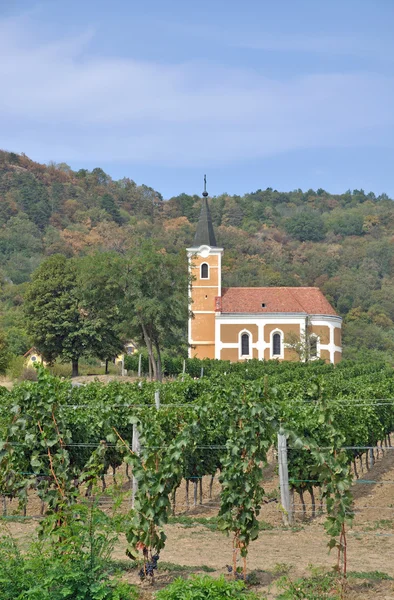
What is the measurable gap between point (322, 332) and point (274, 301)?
4296 millimetres

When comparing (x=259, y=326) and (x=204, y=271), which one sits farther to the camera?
(x=204, y=271)

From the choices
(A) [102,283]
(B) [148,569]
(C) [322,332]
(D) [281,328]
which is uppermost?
(A) [102,283]

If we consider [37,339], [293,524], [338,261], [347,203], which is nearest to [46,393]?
[293,524]

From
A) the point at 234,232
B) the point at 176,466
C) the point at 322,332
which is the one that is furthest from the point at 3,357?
the point at 234,232

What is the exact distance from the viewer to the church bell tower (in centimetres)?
6225

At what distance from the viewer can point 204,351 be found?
203 feet

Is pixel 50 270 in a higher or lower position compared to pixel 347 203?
lower

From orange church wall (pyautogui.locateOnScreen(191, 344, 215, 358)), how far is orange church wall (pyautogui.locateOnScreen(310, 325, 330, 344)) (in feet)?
24.3

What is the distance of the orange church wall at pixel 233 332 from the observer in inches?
2454

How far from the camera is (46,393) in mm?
11172

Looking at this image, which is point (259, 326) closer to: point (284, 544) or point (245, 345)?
point (245, 345)

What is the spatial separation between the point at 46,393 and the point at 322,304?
53867mm

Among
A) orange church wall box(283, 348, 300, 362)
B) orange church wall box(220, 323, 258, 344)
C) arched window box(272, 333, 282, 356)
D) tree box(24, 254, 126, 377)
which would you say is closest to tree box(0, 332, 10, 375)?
tree box(24, 254, 126, 377)

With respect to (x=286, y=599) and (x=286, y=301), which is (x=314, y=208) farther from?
(x=286, y=599)
